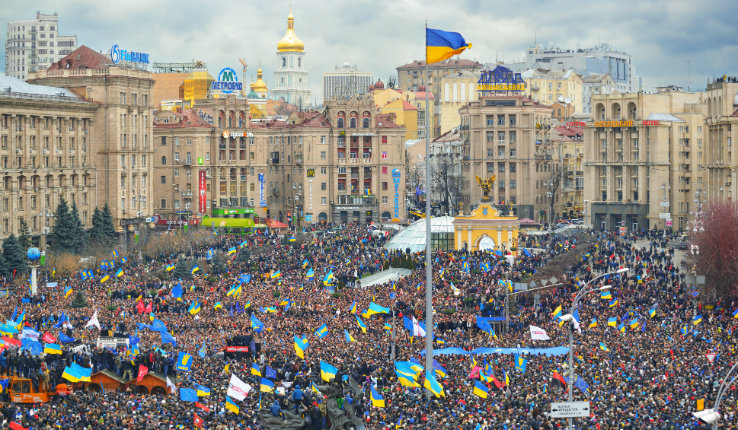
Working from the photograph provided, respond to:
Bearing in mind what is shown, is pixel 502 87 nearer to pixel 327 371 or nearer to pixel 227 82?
pixel 227 82

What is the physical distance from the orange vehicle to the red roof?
66213 mm

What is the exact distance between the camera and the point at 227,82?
13188 cm

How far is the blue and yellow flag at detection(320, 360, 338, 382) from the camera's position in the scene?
44844 mm

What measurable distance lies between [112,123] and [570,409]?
73.8 m

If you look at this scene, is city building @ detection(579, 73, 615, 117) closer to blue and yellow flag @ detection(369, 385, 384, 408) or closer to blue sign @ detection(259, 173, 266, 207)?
blue sign @ detection(259, 173, 266, 207)

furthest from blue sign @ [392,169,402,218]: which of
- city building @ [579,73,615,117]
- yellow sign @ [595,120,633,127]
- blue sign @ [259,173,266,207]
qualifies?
city building @ [579,73,615,117]

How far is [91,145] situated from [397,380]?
6348 cm

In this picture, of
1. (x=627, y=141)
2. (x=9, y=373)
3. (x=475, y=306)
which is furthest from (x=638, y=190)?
(x=9, y=373)

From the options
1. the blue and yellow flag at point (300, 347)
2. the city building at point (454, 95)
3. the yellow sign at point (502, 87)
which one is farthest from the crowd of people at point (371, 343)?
the city building at point (454, 95)

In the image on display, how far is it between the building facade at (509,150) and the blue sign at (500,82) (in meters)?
1.38

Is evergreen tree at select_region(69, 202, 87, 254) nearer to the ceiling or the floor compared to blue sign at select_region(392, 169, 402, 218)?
nearer to the floor

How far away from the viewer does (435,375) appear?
4484 cm

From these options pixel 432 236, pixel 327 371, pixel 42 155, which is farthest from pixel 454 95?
pixel 327 371

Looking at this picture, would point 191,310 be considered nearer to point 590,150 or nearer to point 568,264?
point 568,264
